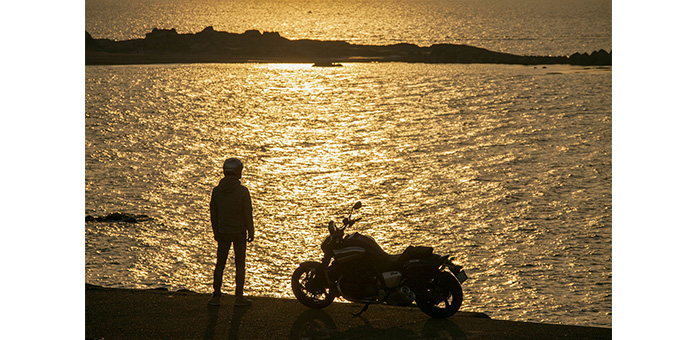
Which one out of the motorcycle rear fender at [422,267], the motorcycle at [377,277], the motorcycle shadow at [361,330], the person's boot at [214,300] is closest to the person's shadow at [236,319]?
the person's boot at [214,300]

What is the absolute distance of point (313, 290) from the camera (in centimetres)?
1093

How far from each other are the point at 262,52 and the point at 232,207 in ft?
277

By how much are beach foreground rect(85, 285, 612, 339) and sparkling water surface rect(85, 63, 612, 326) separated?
289 inches

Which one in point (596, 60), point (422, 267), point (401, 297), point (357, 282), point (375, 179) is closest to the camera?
point (401, 297)

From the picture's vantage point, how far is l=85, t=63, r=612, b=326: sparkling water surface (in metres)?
20.5

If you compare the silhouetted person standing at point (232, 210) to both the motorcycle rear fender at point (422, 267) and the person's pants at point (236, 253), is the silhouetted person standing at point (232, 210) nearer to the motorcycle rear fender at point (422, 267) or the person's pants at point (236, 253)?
the person's pants at point (236, 253)

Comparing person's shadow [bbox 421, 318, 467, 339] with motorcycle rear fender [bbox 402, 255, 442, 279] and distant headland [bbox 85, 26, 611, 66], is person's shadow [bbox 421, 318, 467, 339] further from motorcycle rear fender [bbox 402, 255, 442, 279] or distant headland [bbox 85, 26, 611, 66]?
distant headland [bbox 85, 26, 611, 66]

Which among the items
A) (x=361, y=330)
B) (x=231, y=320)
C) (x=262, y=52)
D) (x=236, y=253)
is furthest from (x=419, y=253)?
(x=262, y=52)

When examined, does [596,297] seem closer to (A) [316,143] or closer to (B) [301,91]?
(A) [316,143]

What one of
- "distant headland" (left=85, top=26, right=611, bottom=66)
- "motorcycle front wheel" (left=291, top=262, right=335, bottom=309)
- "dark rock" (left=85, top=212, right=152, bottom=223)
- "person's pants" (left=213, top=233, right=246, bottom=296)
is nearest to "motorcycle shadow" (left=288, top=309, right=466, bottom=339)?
"motorcycle front wheel" (left=291, top=262, right=335, bottom=309)

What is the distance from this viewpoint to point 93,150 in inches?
1523

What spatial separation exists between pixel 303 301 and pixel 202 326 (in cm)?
149

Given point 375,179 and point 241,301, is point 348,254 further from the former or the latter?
point 375,179
